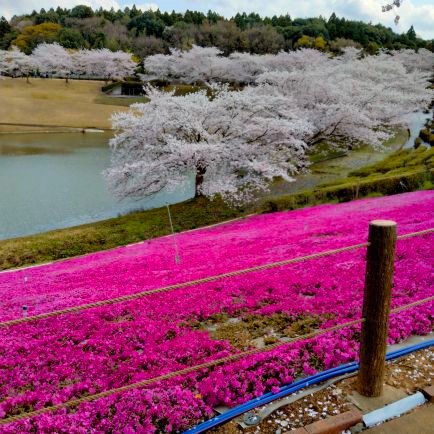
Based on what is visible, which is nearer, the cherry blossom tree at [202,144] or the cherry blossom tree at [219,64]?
the cherry blossom tree at [202,144]

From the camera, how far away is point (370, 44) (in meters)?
86.1

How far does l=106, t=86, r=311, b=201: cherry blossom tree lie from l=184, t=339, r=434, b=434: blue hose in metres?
15.3

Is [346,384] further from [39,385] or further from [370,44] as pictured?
[370,44]

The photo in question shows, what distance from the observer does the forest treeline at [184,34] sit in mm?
81188

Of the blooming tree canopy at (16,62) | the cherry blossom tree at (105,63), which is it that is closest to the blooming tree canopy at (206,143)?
the cherry blossom tree at (105,63)

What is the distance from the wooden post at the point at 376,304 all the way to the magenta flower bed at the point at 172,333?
25.8 inches

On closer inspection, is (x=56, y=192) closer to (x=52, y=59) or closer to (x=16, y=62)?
(x=52, y=59)

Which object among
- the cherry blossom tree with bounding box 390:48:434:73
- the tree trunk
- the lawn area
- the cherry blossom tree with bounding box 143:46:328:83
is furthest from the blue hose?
the cherry blossom tree with bounding box 390:48:434:73

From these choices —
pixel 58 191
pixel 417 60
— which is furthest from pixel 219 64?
pixel 58 191

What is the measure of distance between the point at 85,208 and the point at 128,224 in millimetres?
4931

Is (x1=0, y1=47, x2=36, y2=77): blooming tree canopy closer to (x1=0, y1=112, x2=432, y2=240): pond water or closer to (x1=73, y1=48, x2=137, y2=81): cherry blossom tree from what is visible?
(x1=73, y1=48, x2=137, y2=81): cherry blossom tree

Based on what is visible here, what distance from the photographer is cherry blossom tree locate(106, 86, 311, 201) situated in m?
19.5

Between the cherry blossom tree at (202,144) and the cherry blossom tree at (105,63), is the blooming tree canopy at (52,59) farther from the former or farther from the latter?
the cherry blossom tree at (202,144)

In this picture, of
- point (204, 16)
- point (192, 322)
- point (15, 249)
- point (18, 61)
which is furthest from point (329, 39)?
point (192, 322)
